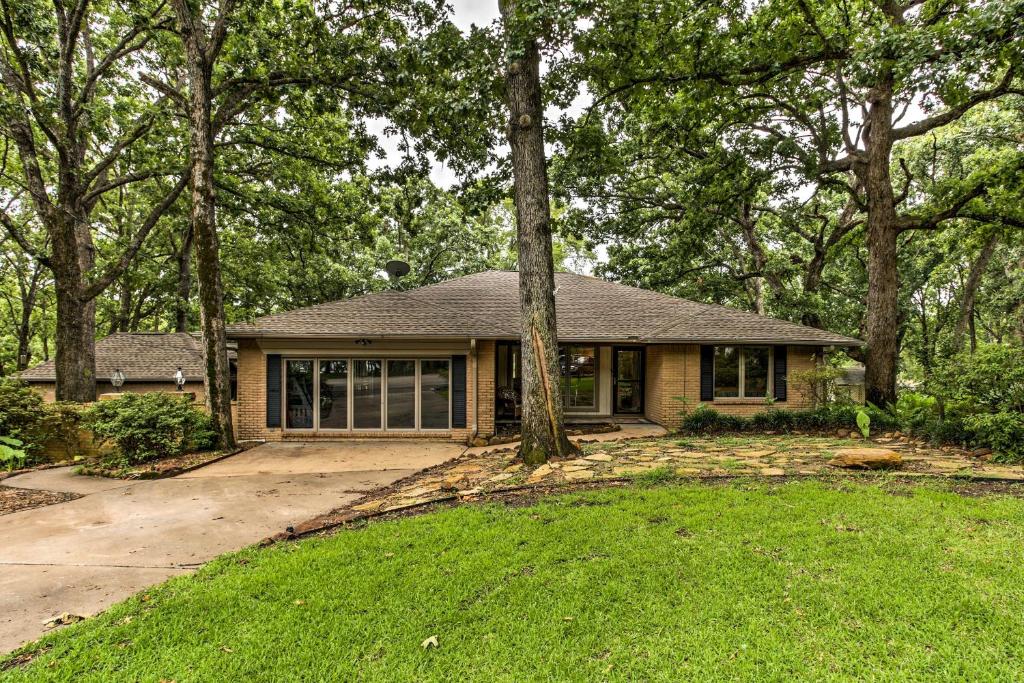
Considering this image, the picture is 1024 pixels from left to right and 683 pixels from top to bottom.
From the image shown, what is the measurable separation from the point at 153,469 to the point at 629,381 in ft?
37.7

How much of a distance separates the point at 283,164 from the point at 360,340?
20.6 feet

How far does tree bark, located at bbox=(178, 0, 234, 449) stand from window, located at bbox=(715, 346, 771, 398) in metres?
11.8

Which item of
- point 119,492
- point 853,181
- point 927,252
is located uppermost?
point 853,181

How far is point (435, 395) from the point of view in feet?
36.3

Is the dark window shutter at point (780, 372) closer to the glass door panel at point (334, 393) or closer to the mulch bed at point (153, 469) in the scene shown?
the glass door panel at point (334, 393)

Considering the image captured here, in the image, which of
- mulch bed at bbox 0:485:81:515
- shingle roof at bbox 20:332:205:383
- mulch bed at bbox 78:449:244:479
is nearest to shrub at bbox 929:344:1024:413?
mulch bed at bbox 78:449:244:479

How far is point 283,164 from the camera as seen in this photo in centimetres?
1306

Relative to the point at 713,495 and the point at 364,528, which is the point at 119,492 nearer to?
the point at 364,528

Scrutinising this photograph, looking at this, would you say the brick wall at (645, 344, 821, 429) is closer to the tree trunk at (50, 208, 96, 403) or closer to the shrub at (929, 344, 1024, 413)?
the shrub at (929, 344, 1024, 413)

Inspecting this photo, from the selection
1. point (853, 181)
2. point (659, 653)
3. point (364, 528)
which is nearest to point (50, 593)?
point (364, 528)

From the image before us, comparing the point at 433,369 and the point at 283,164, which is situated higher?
the point at 283,164

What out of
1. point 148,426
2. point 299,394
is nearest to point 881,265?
point 299,394

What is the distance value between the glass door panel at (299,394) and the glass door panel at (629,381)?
8546 millimetres

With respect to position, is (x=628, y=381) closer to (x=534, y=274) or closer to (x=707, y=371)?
(x=707, y=371)
